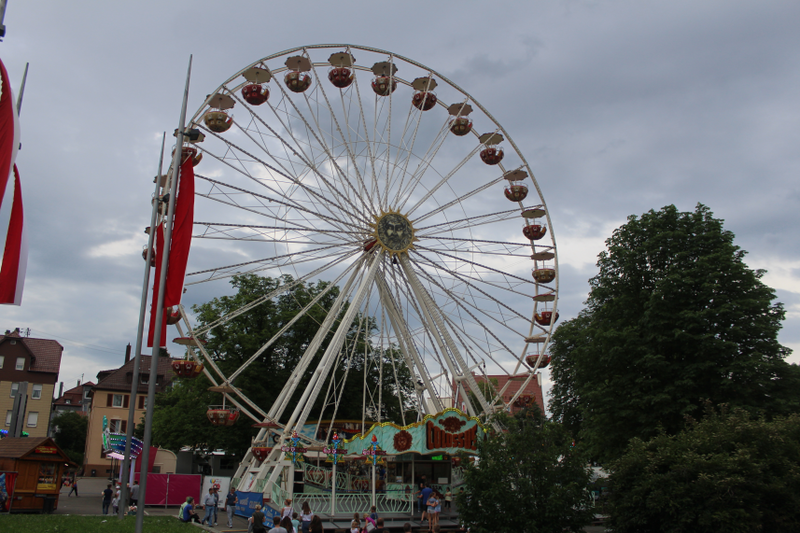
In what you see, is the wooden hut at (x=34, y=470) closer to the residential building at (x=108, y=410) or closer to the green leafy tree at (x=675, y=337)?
the green leafy tree at (x=675, y=337)

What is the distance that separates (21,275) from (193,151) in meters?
11.0

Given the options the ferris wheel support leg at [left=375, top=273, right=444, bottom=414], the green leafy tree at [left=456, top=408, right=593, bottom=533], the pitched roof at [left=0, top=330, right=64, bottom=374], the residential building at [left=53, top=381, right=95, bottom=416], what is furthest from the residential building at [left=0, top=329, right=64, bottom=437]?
the green leafy tree at [left=456, top=408, right=593, bottom=533]

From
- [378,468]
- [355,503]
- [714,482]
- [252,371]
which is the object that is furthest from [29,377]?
[714,482]

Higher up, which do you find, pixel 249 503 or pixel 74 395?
pixel 74 395

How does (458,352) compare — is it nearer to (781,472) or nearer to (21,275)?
(781,472)

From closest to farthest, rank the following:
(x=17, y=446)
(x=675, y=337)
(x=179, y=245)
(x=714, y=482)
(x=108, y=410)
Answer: (x=179, y=245) < (x=714, y=482) < (x=17, y=446) < (x=675, y=337) < (x=108, y=410)

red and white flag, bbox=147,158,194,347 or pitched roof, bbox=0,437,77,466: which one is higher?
red and white flag, bbox=147,158,194,347

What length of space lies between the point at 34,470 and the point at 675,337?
21107mm

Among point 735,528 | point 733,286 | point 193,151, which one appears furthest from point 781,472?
point 193,151

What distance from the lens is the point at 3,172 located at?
382 inches

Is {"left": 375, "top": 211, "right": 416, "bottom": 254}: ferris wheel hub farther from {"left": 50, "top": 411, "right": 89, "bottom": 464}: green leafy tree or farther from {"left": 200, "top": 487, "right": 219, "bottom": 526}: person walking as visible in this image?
{"left": 50, "top": 411, "right": 89, "bottom": 464}: green leafy tree

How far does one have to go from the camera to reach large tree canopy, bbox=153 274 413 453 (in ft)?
108

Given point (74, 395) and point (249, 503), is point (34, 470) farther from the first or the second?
point (74, 395)

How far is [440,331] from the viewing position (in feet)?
78.9
